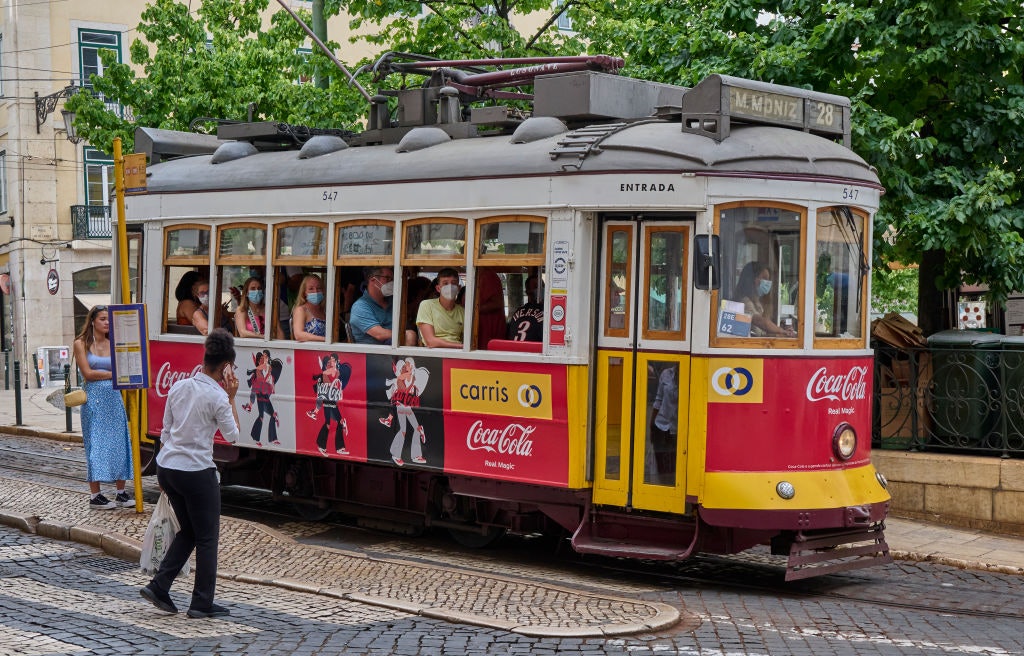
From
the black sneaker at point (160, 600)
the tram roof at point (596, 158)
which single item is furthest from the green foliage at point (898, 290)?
the black sneaker at point (160, 600)

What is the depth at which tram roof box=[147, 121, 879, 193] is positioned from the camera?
30.6ft

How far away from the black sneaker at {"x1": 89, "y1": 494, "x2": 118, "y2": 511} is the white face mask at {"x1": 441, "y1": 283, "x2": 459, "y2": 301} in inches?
139

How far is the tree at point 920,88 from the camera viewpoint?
1281 centimetres

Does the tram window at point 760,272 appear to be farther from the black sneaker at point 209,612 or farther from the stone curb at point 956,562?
the black sneaker at point 209,612

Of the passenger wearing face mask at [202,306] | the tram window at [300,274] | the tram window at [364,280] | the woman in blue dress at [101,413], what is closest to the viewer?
the tram window at [364,280]

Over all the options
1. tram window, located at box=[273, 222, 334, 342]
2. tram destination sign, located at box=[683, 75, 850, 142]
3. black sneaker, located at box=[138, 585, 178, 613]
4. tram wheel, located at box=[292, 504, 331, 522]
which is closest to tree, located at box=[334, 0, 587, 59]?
tram window, located at box=[273, 222, 334, 342]

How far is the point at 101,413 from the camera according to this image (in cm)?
1209

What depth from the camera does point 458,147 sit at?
1081 centimetres

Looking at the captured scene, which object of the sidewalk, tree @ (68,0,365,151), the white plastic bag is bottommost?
the sidewalk

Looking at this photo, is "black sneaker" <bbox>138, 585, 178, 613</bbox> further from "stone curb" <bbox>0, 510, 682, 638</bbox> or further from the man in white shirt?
"stone curb" <bbox>0, 510, 682, 638</bbox>

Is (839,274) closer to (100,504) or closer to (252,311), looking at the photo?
(252,311)

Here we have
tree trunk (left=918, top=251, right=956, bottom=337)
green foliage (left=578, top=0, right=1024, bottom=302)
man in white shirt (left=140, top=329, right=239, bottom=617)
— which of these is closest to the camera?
man in white shirt (left=140, top=329, right=239, bottom=617)

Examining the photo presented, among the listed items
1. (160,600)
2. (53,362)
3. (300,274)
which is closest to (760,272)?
(300,274)

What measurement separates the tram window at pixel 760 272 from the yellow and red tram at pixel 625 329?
0.01 metres
